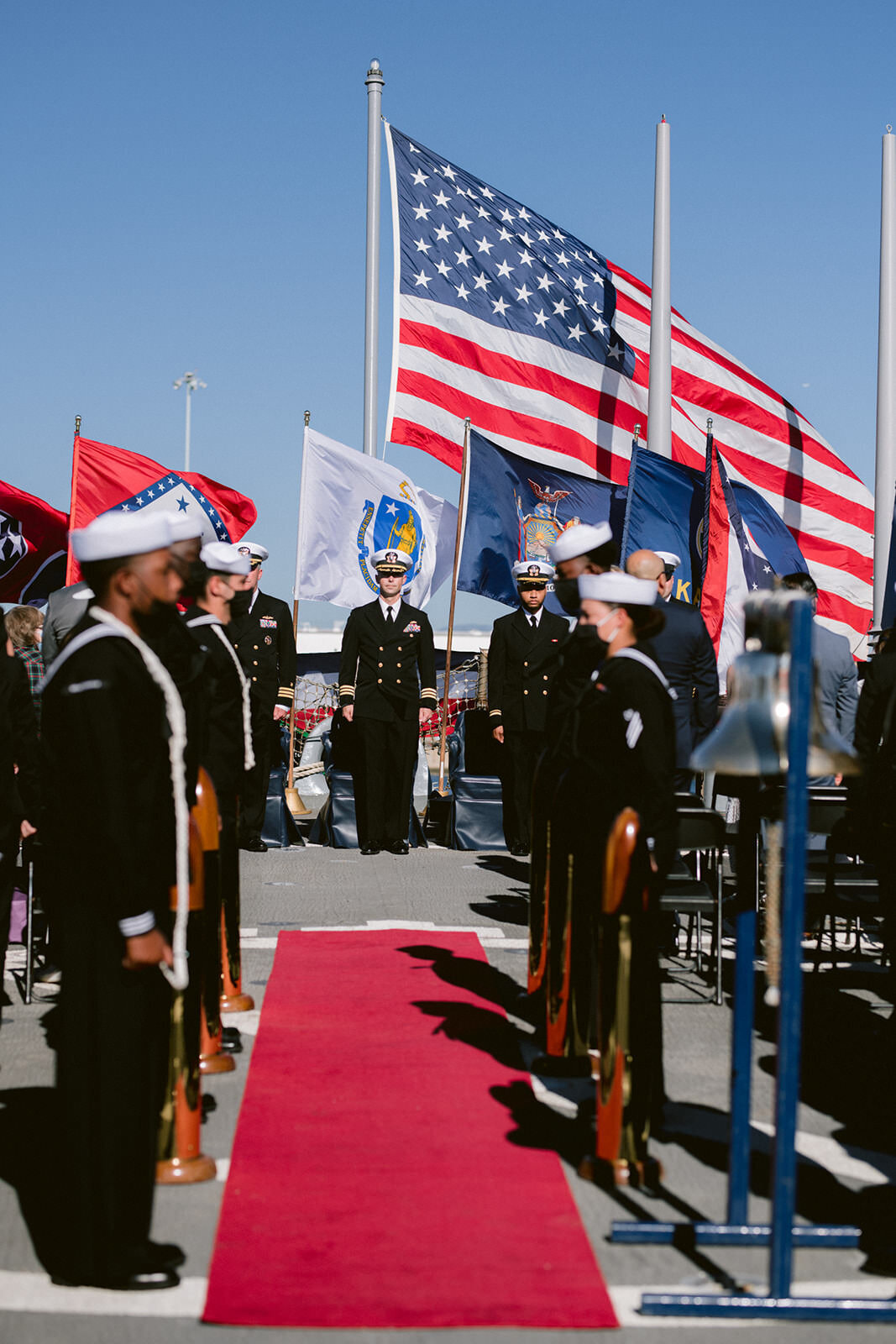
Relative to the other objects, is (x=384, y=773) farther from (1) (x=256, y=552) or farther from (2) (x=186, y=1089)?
(2) (x=186, y=1089)

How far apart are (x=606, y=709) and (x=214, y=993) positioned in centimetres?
188

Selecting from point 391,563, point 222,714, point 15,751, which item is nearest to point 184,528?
point 222,714

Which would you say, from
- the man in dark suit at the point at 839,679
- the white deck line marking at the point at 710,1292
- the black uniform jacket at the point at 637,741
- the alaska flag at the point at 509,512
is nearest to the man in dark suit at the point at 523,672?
the alaska flag at the point at 509,512

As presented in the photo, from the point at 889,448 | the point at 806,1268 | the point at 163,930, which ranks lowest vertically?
the point at 806,1268

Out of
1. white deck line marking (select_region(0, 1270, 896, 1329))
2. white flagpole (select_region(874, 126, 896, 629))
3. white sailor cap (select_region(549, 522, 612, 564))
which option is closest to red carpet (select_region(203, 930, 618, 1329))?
white deck line marking (select_region(0, 1270, 896, 1329))

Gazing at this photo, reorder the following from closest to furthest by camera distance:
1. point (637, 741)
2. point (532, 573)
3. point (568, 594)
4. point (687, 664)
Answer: point (637, 741)
point (568, 594)
point (687, 664)
point (532, 573)

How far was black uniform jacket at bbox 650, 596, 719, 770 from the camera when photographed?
356 inches

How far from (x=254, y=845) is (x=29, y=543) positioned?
154 inches

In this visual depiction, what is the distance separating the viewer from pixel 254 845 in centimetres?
1259

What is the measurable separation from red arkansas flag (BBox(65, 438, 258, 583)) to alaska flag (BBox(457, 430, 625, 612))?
88.8 inches

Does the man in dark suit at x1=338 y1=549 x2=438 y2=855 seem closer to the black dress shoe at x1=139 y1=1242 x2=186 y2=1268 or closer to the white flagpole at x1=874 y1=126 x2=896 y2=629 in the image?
the white flagpole at x1=874 y1=126 x2=896 y2=629

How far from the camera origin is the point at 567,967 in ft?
20.0

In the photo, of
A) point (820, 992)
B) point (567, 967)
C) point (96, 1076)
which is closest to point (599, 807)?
point (567, 967)

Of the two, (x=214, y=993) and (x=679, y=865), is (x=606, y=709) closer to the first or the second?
(x=214, y=993)
